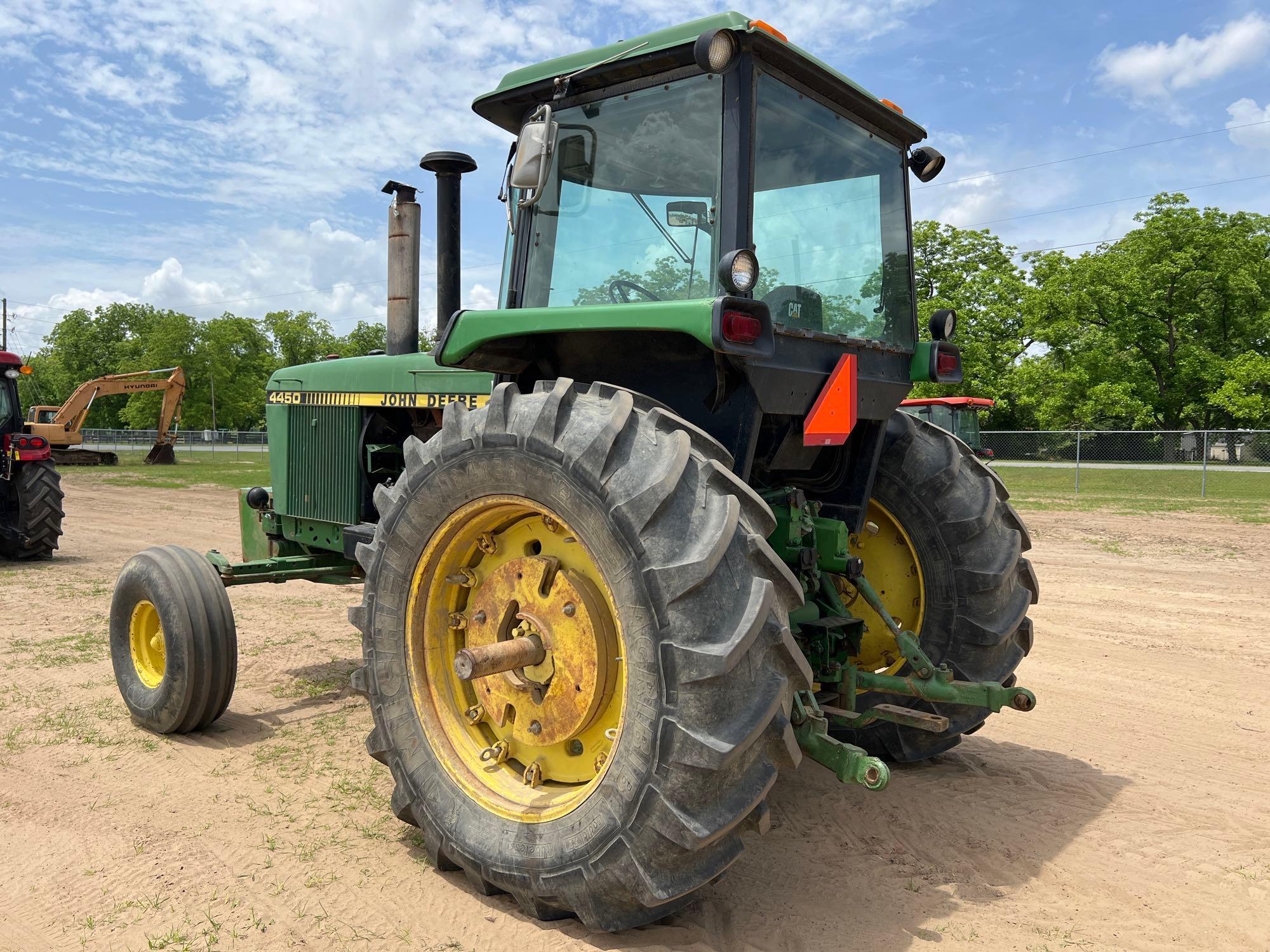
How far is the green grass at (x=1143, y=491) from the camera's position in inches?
675

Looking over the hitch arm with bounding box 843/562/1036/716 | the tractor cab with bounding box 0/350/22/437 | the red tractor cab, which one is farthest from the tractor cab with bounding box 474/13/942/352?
the red tractor cab

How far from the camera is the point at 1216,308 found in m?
34.6

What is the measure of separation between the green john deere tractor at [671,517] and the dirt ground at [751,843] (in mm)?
252

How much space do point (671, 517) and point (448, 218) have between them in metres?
2.76

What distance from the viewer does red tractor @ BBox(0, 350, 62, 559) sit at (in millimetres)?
9992

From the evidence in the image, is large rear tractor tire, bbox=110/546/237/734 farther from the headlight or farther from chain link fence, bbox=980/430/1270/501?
chain link fence, bbox=980/430/1270/501

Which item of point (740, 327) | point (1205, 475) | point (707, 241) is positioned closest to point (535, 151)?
point (707, 241)

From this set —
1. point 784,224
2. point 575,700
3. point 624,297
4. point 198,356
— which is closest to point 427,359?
point 624,297

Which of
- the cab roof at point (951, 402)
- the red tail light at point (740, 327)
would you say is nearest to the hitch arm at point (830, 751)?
the red tail light at point (740, 327)

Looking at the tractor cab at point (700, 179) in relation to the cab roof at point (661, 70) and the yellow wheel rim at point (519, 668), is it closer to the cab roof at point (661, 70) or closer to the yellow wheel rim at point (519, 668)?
the cab roof at point (661, 70)

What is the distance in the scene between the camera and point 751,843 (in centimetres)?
332

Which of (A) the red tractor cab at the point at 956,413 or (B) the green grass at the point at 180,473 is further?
(B) the green grass at the point at 180,473

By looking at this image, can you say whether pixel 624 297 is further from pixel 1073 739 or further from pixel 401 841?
pixel 1073 739

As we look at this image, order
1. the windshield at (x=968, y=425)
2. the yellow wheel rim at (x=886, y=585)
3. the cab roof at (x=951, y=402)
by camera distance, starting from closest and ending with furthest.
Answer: the yellow wheel rim at (x=886, y=585) → the cab roof at (x=951, y=402) → the windshield at (x=968, y=425)
